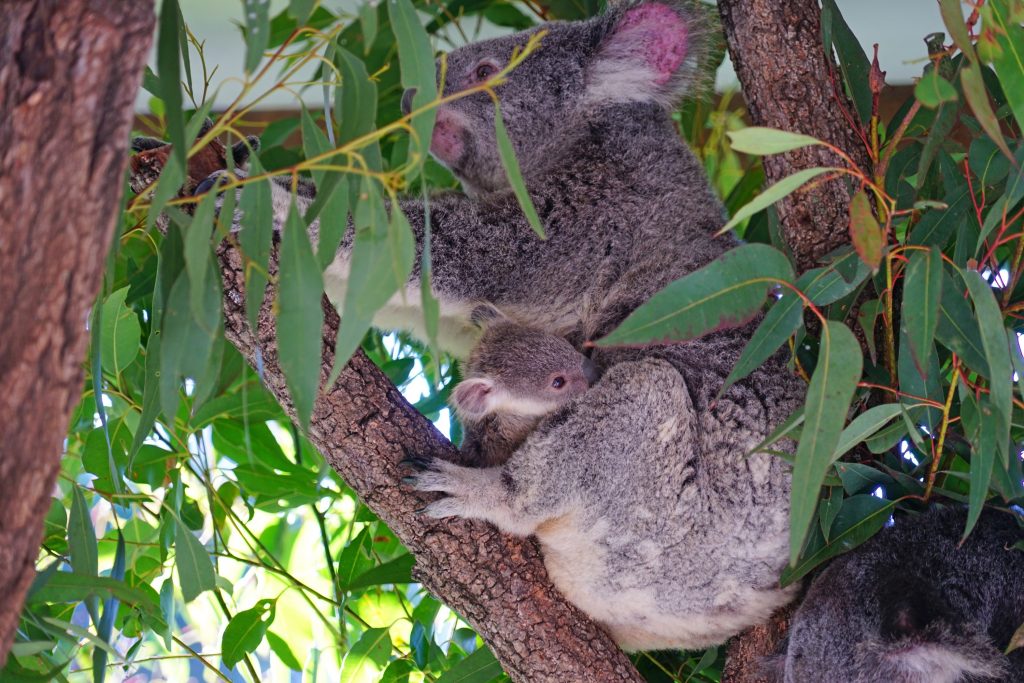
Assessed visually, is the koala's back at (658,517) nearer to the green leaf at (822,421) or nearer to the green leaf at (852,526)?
the green leaf at (852,526)

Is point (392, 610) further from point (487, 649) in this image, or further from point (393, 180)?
point (393, 180)

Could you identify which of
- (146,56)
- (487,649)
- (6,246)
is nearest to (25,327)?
(6,246)

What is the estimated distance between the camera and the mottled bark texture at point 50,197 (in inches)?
40.1

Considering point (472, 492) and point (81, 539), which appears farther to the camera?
point (472, 492)

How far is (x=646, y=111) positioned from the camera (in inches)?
105

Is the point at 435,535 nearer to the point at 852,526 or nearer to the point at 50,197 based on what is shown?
the point at 852,526

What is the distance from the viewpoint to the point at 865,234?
1.41 meters

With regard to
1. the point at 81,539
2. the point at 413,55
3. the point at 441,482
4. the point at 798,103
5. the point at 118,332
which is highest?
the point at 413,55

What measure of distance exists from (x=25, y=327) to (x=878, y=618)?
155 centimetres

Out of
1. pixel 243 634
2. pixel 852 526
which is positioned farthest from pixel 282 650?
pixel 852 526

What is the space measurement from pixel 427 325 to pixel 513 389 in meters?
0.89

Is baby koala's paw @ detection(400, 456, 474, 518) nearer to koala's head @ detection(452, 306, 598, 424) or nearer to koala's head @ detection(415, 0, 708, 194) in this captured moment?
koala's head @ detection(452, 306, 598, 424)

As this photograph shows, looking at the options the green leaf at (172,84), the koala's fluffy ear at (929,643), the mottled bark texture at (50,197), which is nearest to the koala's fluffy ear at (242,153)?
the green leaf at (172,84)

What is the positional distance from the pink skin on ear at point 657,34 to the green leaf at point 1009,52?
1.09 meters
